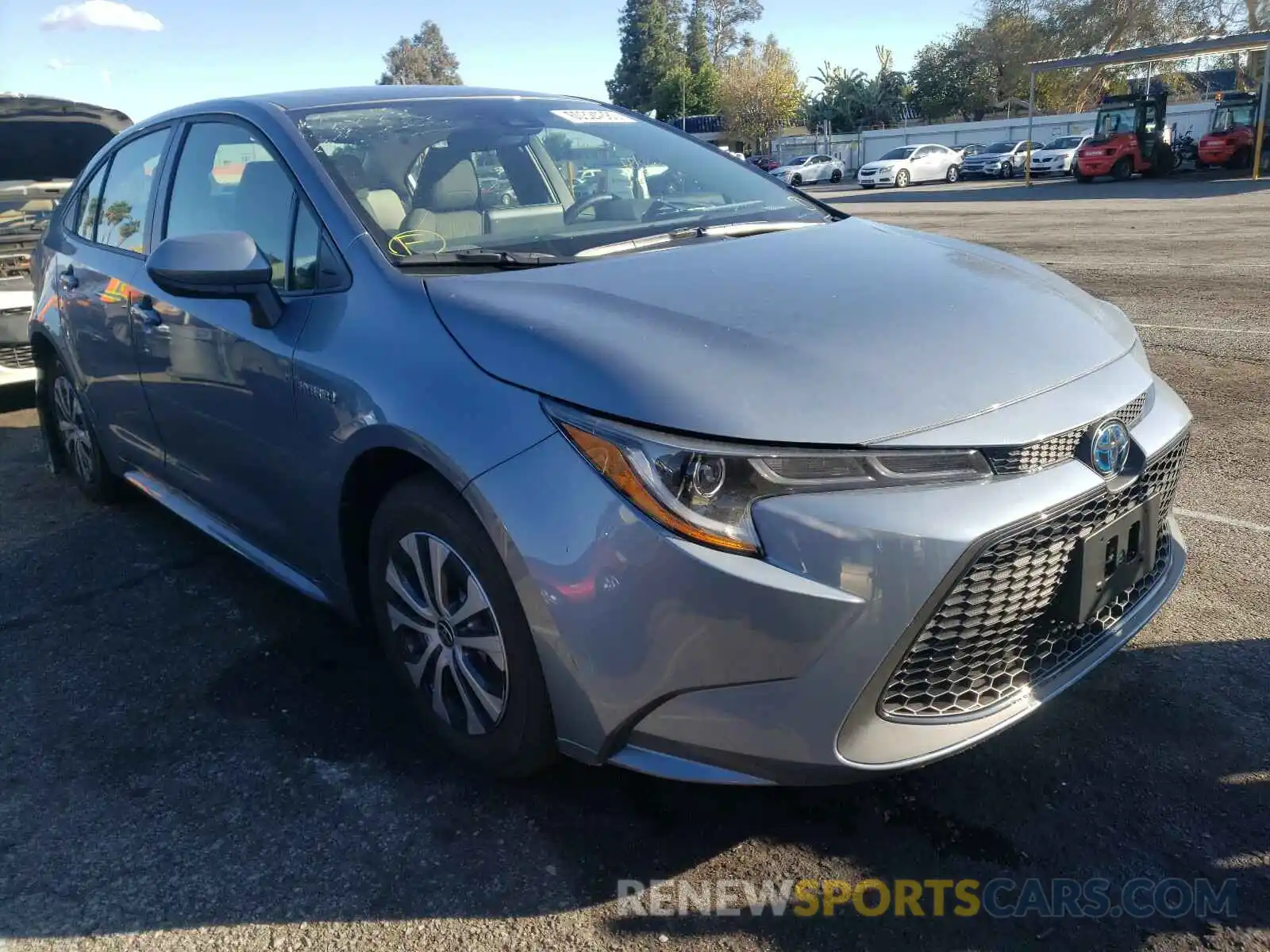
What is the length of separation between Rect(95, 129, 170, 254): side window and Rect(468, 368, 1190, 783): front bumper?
2523 mm

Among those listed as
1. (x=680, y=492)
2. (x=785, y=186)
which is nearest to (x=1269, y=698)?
(x=680, y=492)

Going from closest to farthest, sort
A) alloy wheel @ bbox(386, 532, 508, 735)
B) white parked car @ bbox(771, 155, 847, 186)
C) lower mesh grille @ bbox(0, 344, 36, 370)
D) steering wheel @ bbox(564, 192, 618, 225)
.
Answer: alloy wheel @ bbox(386, 532, 508, 735) < steering wheel @ bbox(564, 192, 618, 225) < lower mesh grille @ bbox(0, 344, 36, 370) < white parked car @ bbox(771, 155, 847, 186)

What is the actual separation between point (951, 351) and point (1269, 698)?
56.8 inches

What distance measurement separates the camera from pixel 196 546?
4363 mm

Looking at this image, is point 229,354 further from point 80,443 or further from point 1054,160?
point 1054,160

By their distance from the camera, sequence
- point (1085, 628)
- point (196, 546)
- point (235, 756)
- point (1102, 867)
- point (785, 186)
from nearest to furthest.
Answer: point (1102, 867) < point (1085, 628) < point (235, 756) < point (785, 186) < point (196, 546)

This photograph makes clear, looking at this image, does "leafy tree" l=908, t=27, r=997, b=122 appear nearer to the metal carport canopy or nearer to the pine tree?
the pine tree

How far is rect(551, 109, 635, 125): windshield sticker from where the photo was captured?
12.0 ft

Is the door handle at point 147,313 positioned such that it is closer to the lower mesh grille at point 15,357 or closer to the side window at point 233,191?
the side window at point 233,191

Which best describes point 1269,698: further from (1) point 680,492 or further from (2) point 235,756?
(2) point 235,756

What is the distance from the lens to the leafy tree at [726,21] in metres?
97.8

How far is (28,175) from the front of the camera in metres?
7.93

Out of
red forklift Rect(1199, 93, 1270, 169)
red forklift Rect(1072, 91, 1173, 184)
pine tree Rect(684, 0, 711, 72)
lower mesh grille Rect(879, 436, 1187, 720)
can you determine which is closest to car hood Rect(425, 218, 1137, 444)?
lower mesh grille Rect(879, 436, 1187, 720)

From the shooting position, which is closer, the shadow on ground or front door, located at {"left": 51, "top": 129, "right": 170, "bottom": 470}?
the shadow on ground
